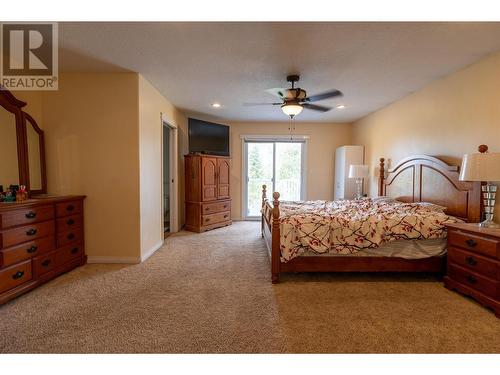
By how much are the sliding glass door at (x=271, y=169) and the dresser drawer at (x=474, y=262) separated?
3.78 m

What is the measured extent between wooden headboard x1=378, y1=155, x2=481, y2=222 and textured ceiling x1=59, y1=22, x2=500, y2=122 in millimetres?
1104

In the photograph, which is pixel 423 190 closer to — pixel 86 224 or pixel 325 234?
pixel 325 234

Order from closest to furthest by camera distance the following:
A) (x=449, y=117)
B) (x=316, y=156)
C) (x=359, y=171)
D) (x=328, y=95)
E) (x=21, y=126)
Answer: (x=21, y=126) → (x=328, y=95) → (x=449, y=117) → (x=359, y=171) → (x=316, y=156)

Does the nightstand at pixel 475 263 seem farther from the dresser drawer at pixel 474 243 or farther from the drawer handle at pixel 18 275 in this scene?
the drawer handle at pixel 18 275

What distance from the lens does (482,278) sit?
2139mm

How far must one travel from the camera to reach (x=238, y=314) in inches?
80.0

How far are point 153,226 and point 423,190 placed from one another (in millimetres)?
3772

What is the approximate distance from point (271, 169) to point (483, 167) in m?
4.20

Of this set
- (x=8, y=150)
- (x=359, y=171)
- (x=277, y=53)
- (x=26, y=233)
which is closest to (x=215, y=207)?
(x=359, y=171)

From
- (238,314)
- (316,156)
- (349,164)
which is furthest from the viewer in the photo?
(316,156)

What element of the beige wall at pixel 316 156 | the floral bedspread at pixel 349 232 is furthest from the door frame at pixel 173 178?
the floral bedspread at pixel 349 232

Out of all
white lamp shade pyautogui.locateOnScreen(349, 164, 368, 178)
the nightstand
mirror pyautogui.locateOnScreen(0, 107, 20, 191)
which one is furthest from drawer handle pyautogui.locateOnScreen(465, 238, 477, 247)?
mirror pyautogui.locateOnScreen(0, 107, 20, 191)

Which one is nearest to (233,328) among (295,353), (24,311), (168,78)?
(295,353)

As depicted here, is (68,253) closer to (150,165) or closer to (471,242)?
(150,165)
